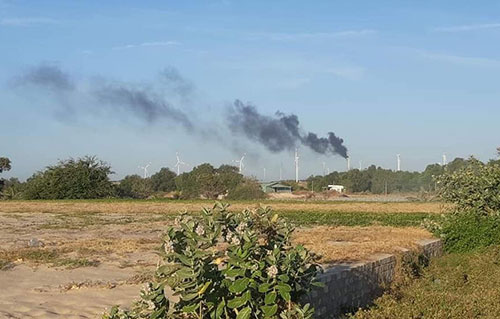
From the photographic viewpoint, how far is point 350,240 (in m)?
16.1

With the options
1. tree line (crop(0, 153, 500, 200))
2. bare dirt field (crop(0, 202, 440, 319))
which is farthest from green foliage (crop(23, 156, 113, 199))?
bare dirt field (crop(0, 202, 440, 319))

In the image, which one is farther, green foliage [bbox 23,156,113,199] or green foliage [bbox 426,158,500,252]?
green foliage [bbox 23,156,113,199]

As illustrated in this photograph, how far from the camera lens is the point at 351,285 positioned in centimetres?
962

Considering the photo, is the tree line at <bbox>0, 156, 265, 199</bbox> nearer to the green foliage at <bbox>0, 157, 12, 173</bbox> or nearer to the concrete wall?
the green foliage at <bbox>0, 157, 12, 173</bbox>

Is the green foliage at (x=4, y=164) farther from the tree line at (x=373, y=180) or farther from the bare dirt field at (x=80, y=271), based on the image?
the bare dirt field at (x=80, y=271)

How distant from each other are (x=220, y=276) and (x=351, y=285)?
13.2 ft

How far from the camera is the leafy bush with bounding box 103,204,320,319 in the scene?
5.75m

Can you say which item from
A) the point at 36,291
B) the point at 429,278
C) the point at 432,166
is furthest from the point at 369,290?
the point at 432,166

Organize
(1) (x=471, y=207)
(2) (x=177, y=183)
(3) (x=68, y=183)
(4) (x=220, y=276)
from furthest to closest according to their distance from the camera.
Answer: (2) (x=177, y=183)
(3) (x=68, y=183)
(1) (x=471, y=207)
(4) (x=220, y=276)

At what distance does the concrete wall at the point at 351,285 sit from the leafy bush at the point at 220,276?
1.62 metres

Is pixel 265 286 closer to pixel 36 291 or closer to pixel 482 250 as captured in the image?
pixel 36 291

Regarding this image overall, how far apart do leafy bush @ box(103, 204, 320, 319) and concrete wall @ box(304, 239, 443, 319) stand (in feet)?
5.31

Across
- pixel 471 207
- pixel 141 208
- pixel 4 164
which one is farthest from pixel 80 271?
pixel 4 164

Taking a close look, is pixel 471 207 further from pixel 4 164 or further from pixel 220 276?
pixel 4 164
